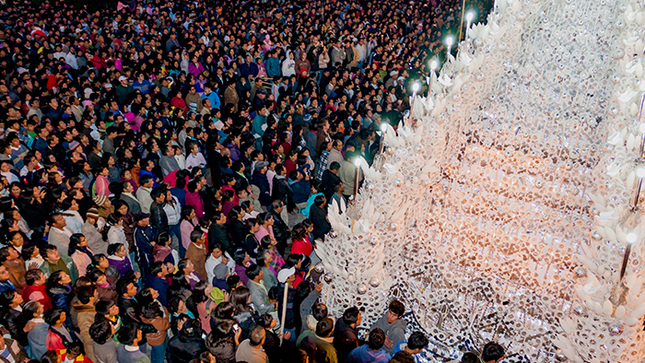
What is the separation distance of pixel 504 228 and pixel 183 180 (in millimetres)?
3913

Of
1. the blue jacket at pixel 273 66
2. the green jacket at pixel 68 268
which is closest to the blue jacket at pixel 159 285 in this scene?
the green jacket at pixel 68 268

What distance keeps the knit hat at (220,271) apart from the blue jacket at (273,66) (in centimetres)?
719

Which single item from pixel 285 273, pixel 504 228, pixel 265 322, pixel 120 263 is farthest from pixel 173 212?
pixel 504 228

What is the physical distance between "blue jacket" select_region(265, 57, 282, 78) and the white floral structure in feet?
19.5

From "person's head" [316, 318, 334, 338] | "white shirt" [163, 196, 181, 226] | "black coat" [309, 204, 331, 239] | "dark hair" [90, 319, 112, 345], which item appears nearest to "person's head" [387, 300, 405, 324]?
"person's head" [316, 318, 334, 338]

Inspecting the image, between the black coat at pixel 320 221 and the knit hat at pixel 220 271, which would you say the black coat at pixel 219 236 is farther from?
the black coat at pixel 320 221

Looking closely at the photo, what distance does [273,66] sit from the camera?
36.6 feet

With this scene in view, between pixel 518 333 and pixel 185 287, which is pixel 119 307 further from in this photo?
pixel 518 333

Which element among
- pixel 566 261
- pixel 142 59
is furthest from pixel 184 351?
pixel 142 59

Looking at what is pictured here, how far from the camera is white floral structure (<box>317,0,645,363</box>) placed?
129 inches

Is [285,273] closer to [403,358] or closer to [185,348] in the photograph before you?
[185,348]

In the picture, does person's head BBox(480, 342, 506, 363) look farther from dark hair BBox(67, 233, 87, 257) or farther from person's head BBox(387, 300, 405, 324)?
dark hair BBox(67, 233, 87, 257)

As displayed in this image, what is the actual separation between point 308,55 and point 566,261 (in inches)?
349

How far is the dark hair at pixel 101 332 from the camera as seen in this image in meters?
3.79
